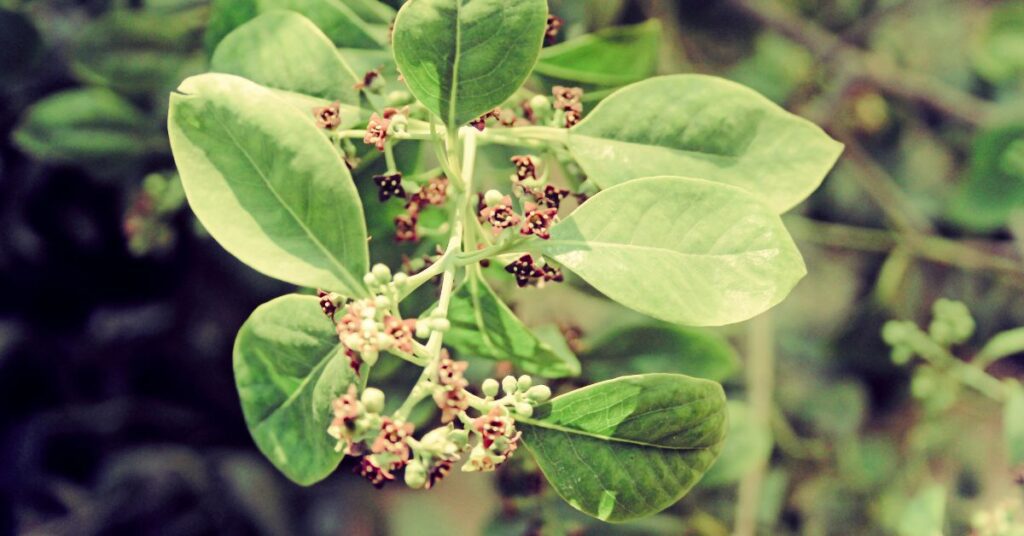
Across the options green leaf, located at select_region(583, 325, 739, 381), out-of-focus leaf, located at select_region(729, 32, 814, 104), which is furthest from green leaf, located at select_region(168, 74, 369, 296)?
out-of-focus leaf, located at select_region(729, 32, 814, 104)

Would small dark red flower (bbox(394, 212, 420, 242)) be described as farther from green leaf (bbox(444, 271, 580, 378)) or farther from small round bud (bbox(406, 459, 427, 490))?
small round bud (bbox(406, 459, 427, 490))

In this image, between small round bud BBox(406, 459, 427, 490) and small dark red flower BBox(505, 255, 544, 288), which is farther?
small dark red flower BBox(505, 255, 544, 288)

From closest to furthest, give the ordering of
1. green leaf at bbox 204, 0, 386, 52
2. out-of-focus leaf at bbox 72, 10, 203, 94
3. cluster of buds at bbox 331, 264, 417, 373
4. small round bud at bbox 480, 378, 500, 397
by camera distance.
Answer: cluster of buds at bbox 331, 264, 417, 373, small round bud at bbox 480, 378, 500, 397, green leaf at bbox 204, 0, 386, 52, out-of-focus leaf at bbox 72, 10, 203, 94

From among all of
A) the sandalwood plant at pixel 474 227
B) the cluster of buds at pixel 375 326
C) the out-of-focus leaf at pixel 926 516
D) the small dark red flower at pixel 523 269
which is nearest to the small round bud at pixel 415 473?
the sandalwood plant at pixel 474 227

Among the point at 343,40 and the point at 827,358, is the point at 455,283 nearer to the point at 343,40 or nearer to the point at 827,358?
the point at 343,40

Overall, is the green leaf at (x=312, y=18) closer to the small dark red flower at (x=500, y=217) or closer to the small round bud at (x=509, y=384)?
the small dark red flower at (x=500, y=217)
